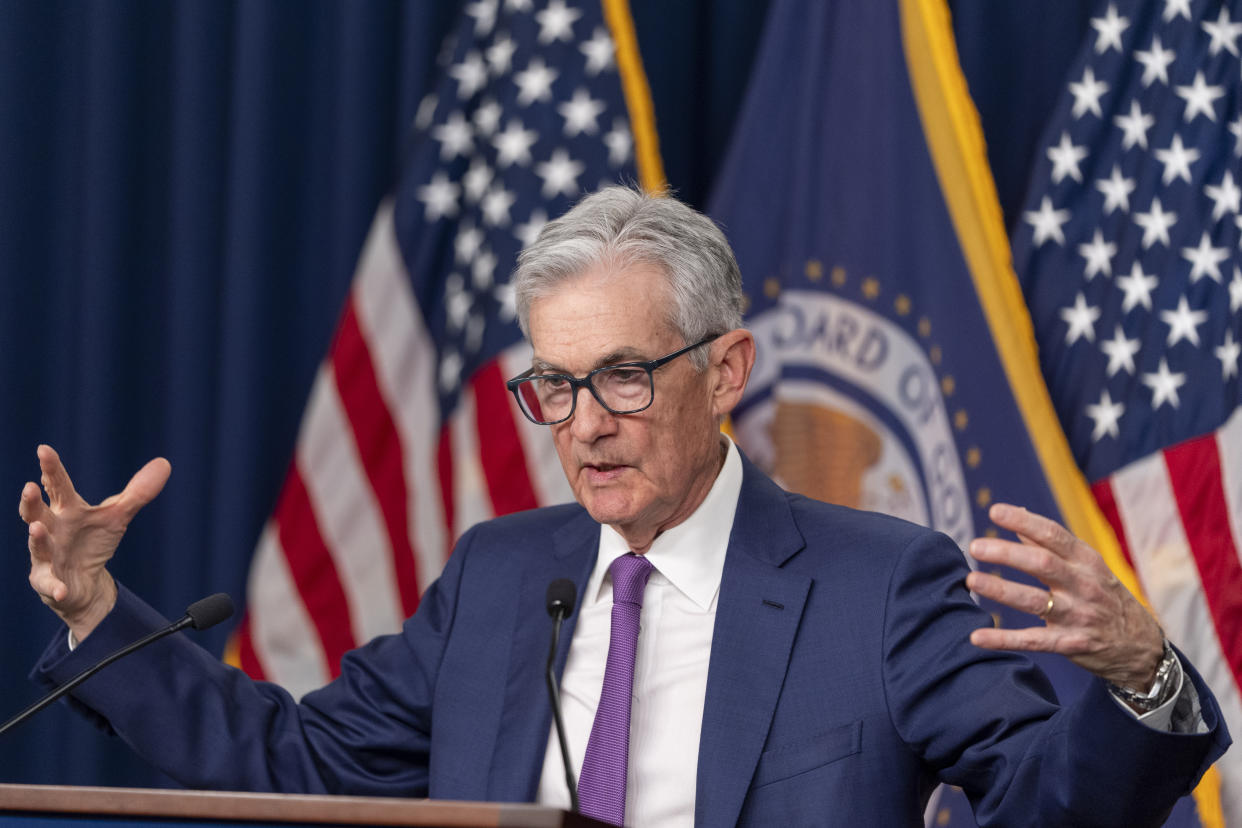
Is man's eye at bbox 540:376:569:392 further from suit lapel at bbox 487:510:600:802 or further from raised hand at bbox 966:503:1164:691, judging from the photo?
raised hand at bbox 966:503:1164:691

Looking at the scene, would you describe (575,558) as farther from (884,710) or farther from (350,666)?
(884,710)

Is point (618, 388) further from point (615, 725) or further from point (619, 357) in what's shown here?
point (615, 725)

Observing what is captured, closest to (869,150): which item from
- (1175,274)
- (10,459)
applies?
(1175,274)

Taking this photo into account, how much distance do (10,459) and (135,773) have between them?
843mm

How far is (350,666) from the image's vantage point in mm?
2105

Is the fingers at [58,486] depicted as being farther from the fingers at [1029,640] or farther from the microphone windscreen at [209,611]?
the fingers at [1029,640]

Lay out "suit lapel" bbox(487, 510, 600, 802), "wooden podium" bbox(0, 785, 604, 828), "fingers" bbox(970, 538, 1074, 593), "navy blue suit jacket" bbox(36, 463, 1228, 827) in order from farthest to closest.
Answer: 1. "suit lapel" bbox(487, 510, 600, 802)
2. "navy blue suit jacket" bbox(36, 463, 1228, 827)
3. "fingers" bbox(970, 538, 1074, 593)
4. "wooden podium" bbox(0, 785, 604, 828)

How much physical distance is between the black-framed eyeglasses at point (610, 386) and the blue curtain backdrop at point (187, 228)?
5.19 ft

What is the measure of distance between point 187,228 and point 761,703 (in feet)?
7.14

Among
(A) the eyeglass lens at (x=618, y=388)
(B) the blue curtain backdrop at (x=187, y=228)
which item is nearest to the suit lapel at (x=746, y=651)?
(A) the eyeglass lens at (x=618, y=388)

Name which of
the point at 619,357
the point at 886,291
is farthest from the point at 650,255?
the point at 886,291

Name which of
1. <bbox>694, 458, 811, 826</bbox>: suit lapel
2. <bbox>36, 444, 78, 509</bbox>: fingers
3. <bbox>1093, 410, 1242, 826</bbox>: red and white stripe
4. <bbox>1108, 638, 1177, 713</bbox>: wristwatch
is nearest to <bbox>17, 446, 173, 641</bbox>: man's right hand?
<bbox>36, 444, 78, 509</bbox>: fingers

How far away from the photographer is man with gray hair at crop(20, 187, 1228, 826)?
171 cm

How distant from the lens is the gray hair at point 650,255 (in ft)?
6.21
